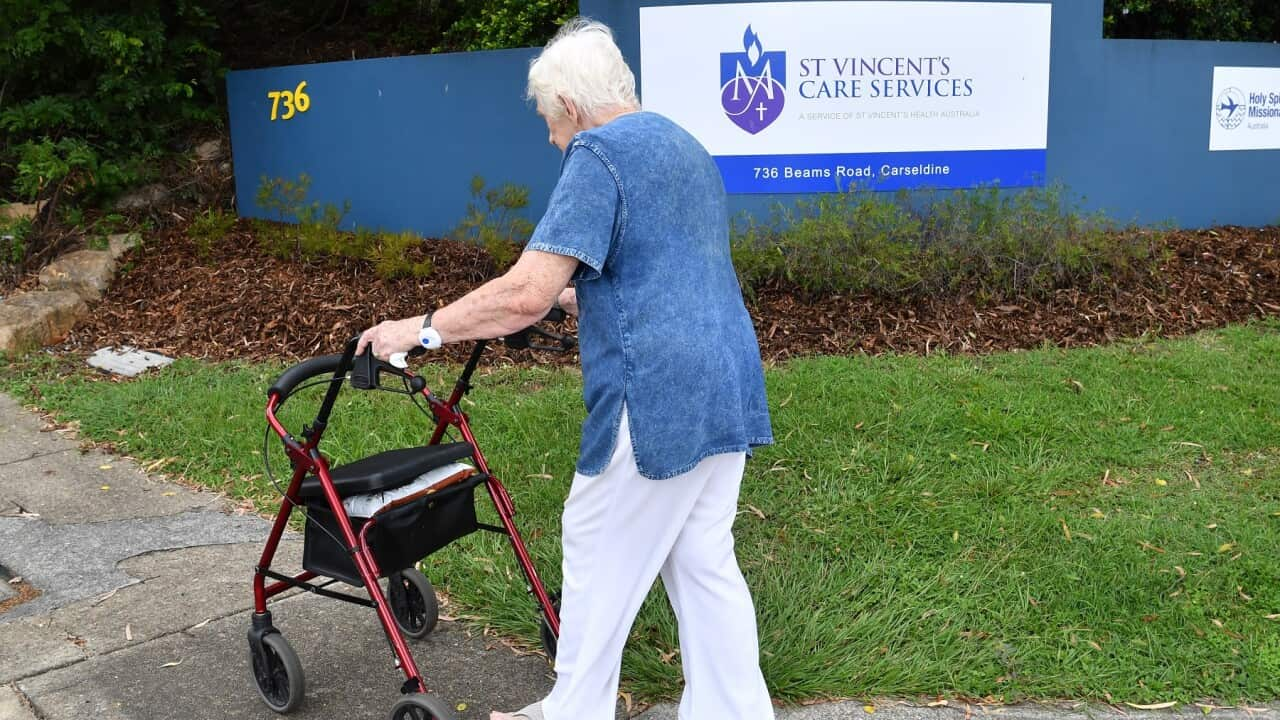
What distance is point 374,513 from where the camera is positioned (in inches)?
119

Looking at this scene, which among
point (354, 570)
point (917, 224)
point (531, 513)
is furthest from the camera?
point (917, 224)

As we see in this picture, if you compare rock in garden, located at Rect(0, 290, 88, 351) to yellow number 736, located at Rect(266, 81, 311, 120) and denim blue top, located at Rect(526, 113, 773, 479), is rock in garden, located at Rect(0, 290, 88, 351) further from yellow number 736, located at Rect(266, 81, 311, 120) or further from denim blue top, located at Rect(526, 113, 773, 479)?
denim blue top, located at Rect(526, 113, 773, 479)

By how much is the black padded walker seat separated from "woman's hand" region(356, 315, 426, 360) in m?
0.39

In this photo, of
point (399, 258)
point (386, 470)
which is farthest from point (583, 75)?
point (399, 258)

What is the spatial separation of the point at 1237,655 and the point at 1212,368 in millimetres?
3233

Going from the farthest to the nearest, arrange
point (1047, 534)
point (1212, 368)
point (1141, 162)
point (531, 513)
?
point (1141, 162), point (1212, 368), point (531, 513), point (1047, 534)

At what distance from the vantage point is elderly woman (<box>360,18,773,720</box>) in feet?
8.40

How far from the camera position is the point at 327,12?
40.9ft

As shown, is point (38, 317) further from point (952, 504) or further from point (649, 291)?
point (649, 291)

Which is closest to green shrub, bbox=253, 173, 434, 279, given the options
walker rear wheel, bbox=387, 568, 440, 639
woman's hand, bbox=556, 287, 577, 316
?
walker rear wheel, bbox=387, 568, 440, 639

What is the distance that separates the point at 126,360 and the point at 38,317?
101 centimetres

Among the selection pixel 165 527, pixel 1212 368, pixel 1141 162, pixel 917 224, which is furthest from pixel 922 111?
pixel 165 527

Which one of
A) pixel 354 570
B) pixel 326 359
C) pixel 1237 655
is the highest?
pixel 326 359

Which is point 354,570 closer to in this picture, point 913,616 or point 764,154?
point 913,616
